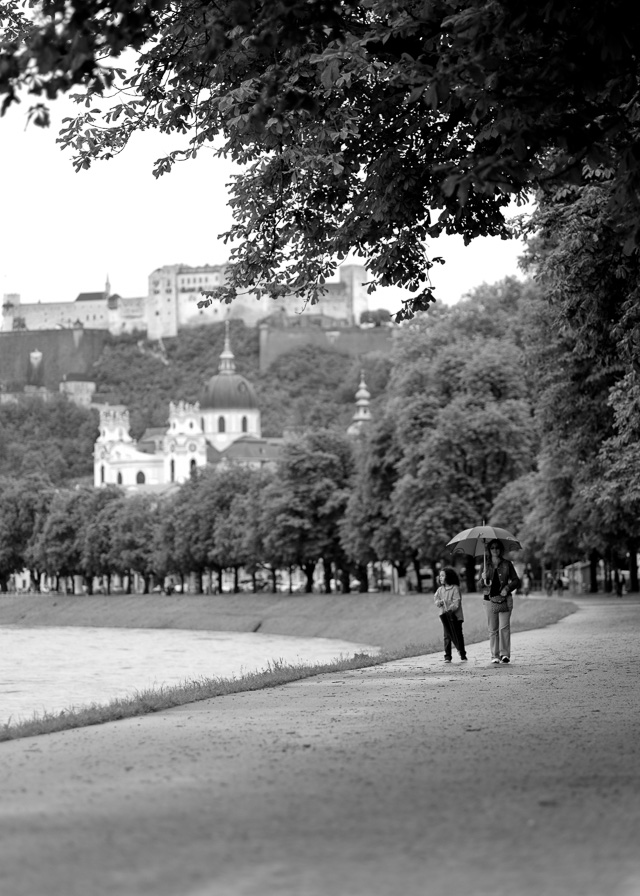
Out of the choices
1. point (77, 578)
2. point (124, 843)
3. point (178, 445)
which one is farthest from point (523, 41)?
point (178, 445)

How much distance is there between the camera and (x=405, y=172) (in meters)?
15.6

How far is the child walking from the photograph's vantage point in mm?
24203

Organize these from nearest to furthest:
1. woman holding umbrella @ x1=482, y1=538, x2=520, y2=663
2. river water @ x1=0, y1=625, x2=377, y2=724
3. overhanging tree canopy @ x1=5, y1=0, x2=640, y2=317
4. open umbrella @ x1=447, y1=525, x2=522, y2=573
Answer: overhanging tree canopy @ x1=5, y1=0, x2=640, y2=317 → woman holding umbrella @ x1=482, y1=538, x2=520, y2=663 → open umbrella @ x1=447, y1=525, x2=522, y2=573 → river water @ x1=0, y1=625, x2=377, y2=724

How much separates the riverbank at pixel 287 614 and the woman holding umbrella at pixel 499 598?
8.90 metres

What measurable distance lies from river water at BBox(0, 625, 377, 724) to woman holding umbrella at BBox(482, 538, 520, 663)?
4704 mm

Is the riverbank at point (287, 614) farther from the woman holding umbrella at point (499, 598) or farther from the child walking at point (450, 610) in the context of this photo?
the woman holding umbrella at point (499, 598)

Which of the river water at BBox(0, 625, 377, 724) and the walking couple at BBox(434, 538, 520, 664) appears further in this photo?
the river water at BBox(0, 625, 377, 724)

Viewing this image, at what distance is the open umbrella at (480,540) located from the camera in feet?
80.4

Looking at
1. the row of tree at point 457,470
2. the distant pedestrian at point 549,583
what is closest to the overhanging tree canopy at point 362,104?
the row of tree at point 457,470

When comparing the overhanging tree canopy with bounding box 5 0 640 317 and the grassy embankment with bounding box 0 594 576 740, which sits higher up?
the overhanging tree canopy with bounding box 5 0 640 317

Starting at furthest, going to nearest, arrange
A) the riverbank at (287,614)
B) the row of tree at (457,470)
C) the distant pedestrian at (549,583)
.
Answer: the distant pedestrian at (549,583) < the riverbank at (287,614) < the row of tree at (457,470)

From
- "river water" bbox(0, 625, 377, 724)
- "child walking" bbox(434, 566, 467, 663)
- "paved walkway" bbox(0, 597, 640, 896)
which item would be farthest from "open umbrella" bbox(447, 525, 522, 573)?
"paved walkway" bbox(0, 597, 640, 896)

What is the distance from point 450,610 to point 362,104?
11.0 metres

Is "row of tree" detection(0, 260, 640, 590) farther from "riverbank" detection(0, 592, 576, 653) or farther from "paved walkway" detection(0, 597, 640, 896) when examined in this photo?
"paved walkway" detection(0, 597, 640, 896)
